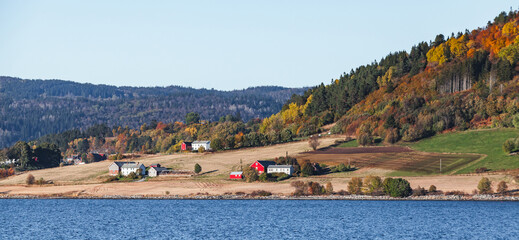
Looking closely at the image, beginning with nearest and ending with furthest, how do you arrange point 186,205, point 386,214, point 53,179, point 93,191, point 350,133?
point 386,214 < point 186,205 < point 93,191 < point 53,179 < point 350,133

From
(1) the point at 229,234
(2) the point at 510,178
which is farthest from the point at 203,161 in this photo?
(1) the point at 229,234

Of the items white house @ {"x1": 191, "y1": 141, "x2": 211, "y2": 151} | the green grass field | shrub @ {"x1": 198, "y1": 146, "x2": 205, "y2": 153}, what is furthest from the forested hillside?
shrub @ {"x1": 198, "y1": 146, "x2": 205, "y2": 153}

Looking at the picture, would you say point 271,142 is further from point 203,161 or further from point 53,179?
point 53,179

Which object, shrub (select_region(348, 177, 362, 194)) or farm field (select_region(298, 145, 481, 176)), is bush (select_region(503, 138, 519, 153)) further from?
shrub (select_region(348, 177, 362, 194))

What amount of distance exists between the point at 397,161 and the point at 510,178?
89.2 ft

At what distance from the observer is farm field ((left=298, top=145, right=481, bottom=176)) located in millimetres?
122875

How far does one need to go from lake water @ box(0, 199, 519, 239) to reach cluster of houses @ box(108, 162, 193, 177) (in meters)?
30.8

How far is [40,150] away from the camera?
17650cm

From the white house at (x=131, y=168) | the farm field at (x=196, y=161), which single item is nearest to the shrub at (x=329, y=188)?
the farm field at (x=196, y=161)

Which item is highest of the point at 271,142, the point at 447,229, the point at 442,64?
the point at 442,64

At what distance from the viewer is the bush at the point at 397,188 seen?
106312 millimetres

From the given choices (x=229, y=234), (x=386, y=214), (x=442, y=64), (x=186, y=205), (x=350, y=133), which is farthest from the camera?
(x=442, y=64)

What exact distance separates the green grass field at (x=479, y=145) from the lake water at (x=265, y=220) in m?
21.9

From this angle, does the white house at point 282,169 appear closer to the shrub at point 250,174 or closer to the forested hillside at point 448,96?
the shrub at point 250,174
